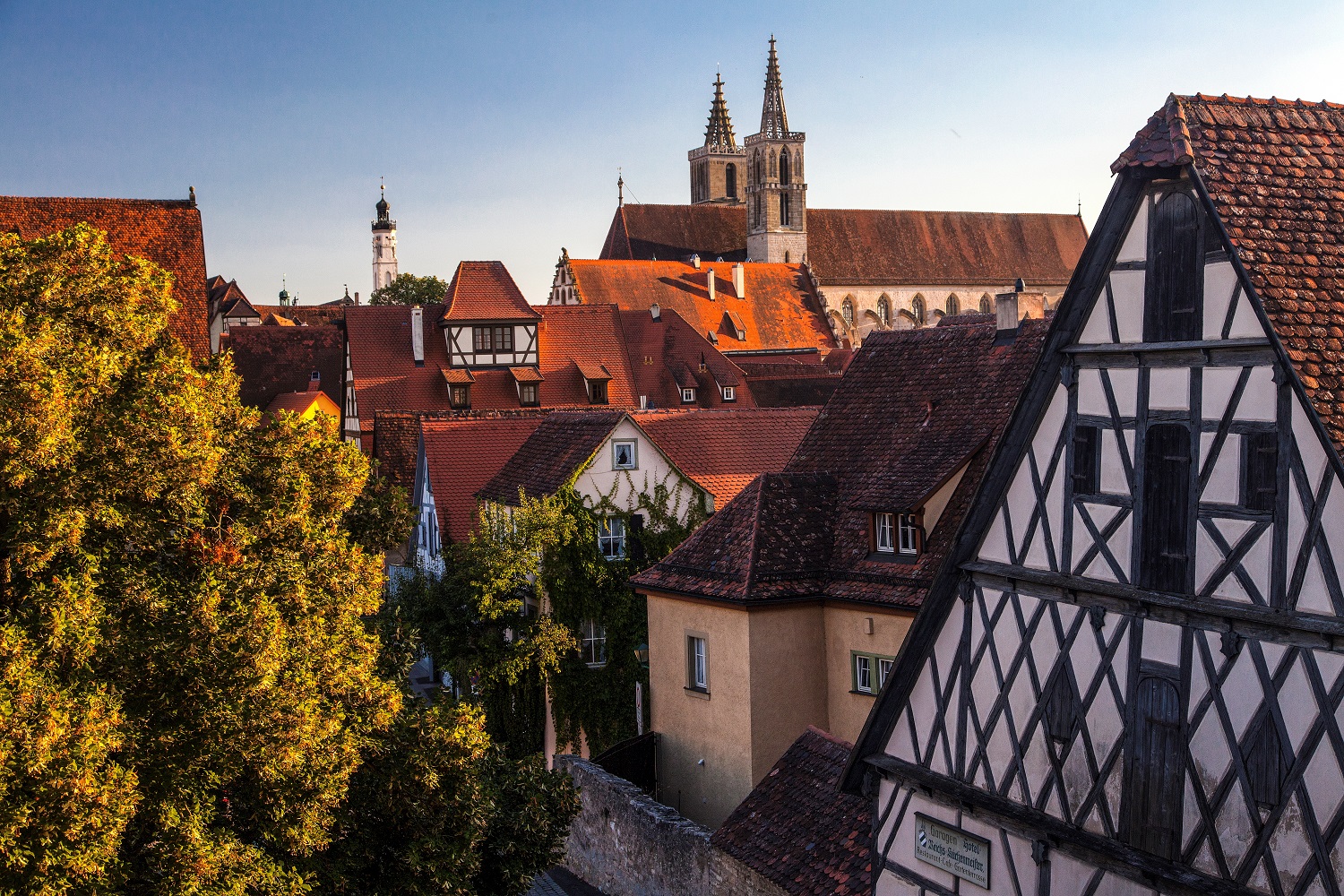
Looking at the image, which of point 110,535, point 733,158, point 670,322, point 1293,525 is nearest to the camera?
point 1293,525

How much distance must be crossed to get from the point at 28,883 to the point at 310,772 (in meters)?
2.77

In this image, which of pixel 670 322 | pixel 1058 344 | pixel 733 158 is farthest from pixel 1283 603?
pixel 733 158

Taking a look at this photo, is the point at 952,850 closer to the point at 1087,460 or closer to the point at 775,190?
the point at 1087,460

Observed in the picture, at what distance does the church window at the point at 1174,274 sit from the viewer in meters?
10.6

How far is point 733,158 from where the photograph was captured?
445 ft

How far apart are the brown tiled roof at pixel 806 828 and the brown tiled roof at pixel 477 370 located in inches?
1366

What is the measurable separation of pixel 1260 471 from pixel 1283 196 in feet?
7.25

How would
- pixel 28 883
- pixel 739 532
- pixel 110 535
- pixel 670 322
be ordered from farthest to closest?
pixel 670 322 → pixel 739 532 → pixel 110 535 → pixel 28 883

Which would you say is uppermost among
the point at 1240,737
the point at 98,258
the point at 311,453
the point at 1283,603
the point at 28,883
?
the point at 98,258

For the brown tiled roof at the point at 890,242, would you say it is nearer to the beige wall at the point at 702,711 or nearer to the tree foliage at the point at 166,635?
the beige wall at the point at 702,711

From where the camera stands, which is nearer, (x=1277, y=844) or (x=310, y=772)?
(x=1277, y=844)

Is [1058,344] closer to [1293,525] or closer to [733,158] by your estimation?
[1293,525]

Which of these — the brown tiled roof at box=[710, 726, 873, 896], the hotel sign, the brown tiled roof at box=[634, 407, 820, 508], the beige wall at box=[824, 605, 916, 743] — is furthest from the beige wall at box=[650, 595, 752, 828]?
the hotel sign

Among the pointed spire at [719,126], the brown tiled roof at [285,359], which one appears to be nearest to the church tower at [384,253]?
the pointed spire at [719,126]
